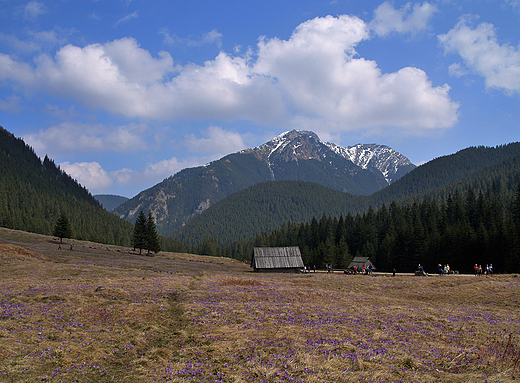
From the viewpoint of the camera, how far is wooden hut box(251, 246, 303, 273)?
8288cm

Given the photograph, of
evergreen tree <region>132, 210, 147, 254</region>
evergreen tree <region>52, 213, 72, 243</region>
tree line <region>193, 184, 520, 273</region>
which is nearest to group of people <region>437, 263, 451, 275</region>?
tree line <region>193, 184, 520, 273</region>

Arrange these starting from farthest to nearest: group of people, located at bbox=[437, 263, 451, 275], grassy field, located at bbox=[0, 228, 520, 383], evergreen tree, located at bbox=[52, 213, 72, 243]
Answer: evergreen tree, located at bbox=[52, 213, 72, 243] → group of people, located at bbox=[437, 263, 451, 275] → grassy field, located at bbox=[0, 228, 520, 383]

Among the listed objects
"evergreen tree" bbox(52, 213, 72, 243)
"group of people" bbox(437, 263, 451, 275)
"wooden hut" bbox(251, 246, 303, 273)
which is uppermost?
"evergreen tree" bbox(52, 213, 72, 243)

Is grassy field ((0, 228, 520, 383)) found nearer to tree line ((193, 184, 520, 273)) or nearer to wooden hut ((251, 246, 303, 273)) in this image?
tree line ((193, 184, 520, 273))

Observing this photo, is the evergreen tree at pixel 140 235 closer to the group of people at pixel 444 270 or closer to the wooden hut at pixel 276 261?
the wooden hut at pixel 276 261

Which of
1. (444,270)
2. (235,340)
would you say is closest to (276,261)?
(444,270)

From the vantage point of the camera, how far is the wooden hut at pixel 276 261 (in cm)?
8288

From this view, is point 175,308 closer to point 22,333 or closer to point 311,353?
point 22,333

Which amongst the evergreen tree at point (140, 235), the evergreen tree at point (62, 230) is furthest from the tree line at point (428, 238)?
the evergreen tree at point (62, 230)

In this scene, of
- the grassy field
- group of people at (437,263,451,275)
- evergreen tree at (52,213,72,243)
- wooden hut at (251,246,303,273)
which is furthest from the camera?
evergreen tree at (52,213,72,243)

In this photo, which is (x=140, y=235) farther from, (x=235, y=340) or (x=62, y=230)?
(x=235, y=340)

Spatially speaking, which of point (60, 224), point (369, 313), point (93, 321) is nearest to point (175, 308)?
point (93, 321)

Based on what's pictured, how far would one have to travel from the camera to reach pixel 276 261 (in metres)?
83.8

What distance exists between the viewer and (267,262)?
Answer: 83500mm
